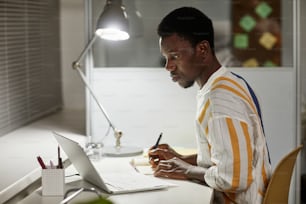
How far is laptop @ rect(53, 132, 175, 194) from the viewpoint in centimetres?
179

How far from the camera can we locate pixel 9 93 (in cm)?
261

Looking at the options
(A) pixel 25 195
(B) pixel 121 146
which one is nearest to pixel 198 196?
(A) pixel 25 195

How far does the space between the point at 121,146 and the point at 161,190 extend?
705 mm

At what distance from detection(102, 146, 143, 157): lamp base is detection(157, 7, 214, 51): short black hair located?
0.52 m

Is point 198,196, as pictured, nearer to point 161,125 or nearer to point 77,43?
point 161,125

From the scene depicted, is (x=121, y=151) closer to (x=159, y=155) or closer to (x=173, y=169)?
(x=159, y=155)

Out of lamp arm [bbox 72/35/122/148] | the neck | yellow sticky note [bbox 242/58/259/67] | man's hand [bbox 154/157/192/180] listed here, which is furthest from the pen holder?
yellow sticky note [bbox 242/58/259/67]

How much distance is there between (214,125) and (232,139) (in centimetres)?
7

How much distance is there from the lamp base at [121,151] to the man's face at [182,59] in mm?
419

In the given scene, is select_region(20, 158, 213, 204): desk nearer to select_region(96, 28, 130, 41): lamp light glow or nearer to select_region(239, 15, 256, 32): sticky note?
select_region(96, 28, 130, 41): lamp light glow

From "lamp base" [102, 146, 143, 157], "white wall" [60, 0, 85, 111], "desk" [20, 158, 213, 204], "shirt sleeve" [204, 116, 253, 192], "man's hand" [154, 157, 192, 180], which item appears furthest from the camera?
"white wall" [60, 0, 85, 111]

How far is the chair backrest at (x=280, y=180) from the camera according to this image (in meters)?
1.92

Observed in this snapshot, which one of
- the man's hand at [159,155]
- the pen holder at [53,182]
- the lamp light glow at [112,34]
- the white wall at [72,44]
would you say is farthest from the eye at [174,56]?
the white wall at [72,44]

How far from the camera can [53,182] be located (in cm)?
176
